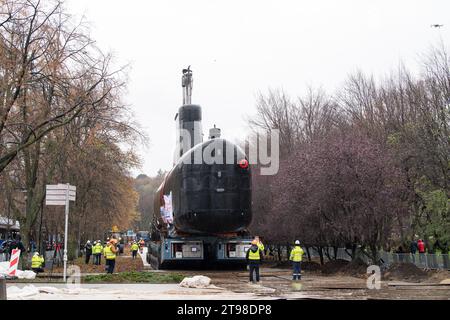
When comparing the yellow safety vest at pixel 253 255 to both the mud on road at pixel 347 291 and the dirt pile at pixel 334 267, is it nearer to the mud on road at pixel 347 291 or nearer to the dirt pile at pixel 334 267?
the mud on road at pixel 347 291

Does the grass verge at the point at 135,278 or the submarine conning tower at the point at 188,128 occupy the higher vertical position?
the submarine conning tower at the point at 188,128

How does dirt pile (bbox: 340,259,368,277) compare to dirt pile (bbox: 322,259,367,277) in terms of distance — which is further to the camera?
dirt pile (bbox: 322,259,367,277)

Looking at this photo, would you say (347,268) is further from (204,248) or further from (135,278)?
(135,278)

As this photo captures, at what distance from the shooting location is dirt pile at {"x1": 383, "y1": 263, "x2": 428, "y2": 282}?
72.2ft

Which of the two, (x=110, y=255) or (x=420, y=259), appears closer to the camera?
(x=110, y=255)

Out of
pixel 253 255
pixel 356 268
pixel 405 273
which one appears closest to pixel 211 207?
pixel 253 255

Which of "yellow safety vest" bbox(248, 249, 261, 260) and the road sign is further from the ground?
the road sign

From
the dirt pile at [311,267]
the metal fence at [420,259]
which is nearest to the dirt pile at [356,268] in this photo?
the metal fence at [420,259]

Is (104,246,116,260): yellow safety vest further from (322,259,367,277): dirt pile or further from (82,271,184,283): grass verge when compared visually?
(322,259,367,277): dirt pile

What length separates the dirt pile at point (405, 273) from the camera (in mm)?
22016

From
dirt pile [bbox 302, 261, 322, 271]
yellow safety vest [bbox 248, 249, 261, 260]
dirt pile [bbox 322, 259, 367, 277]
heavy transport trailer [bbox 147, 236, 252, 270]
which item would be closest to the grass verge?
yellow safety vest [bbox 248, 249, 261, 260]

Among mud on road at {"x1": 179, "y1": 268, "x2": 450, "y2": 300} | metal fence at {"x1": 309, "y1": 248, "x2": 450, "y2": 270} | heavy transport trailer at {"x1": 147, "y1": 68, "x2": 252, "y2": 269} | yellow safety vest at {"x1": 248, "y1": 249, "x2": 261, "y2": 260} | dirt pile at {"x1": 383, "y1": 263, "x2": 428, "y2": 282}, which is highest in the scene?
heavy transport trailer at {"x1": 147, "y1": 68, "x2": 252, "y2": 269}

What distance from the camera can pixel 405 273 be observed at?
73.9ft
